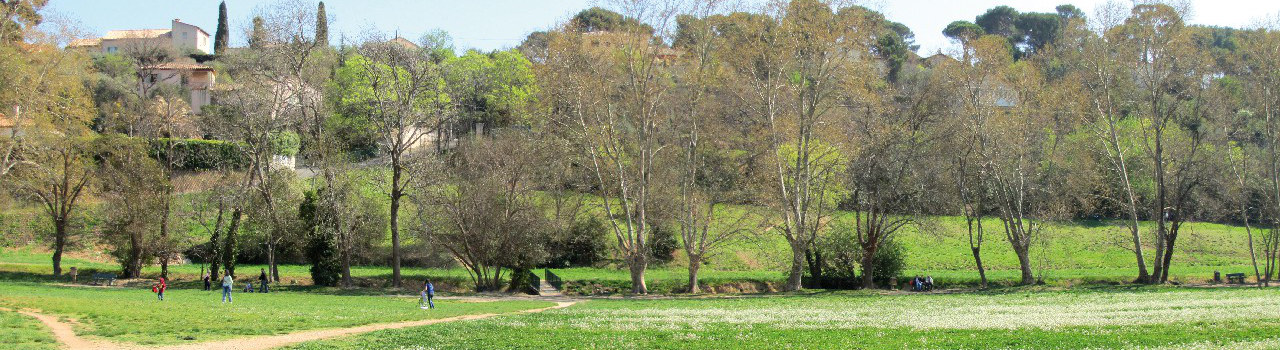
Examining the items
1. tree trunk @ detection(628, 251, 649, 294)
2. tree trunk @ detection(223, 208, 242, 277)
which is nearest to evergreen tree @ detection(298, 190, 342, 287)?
tree trunk @ detection(223, 208, 242, 277)

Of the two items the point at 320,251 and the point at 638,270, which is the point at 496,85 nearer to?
the point at 320,251

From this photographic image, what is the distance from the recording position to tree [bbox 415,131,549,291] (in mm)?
45188

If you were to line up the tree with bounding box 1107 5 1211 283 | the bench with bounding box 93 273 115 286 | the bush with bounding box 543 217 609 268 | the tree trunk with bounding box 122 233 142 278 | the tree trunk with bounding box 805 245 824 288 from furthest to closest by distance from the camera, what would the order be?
the bush with bounding box 543 217 609 268 → the tree trunk with bounding box 805 245 824 288 → the tree trunk with bounding box 122 233 142 278 → the bench with bounding box 93 273 115 286 → the tree with bounding box 1107 5 1211 283

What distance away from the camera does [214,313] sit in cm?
2727

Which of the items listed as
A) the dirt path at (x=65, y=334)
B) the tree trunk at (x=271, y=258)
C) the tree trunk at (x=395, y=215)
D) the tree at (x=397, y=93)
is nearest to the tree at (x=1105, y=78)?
the tree at (x=397, y=93)

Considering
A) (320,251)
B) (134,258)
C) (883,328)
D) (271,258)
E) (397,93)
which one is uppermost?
(397,93)

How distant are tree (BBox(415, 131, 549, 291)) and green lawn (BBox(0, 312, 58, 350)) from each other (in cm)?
2173

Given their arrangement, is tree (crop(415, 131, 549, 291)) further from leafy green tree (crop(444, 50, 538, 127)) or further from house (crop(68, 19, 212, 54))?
house (crop(68, 19, 212, 54))

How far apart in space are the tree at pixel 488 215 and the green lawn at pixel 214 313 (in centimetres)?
789

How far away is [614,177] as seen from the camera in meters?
49.8

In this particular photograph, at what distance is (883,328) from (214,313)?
61.1 feet

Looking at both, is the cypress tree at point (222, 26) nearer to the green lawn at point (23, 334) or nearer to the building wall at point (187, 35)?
the building wall at point (187, 35)

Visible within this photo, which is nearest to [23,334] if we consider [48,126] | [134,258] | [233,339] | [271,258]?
[233,339]

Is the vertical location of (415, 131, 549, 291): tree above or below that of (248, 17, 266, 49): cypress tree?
below
